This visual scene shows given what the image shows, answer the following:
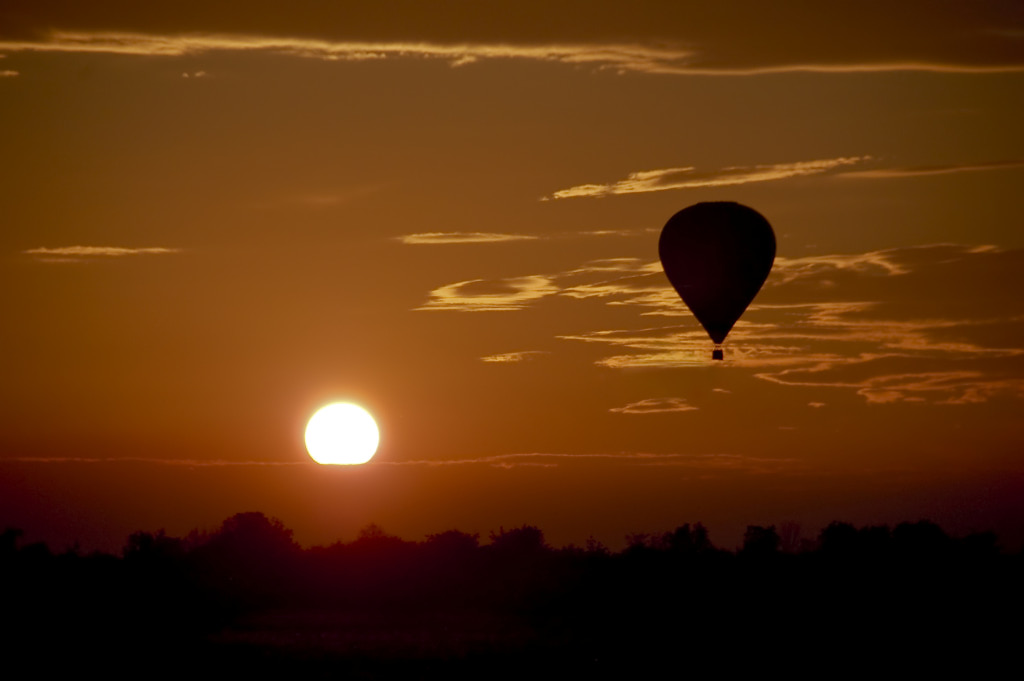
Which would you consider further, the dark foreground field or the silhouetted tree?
the silhouetted tree

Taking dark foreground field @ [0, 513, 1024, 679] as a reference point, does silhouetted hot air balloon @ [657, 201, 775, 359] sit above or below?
above

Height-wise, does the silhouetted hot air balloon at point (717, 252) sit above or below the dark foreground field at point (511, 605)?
above

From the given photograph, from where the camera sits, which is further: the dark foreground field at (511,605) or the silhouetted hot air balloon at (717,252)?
the silhouetted hot air balloon at (717,252)

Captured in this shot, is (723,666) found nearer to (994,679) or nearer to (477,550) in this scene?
(994,679)

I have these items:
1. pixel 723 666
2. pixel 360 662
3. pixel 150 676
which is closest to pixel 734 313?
pixel 723 666
